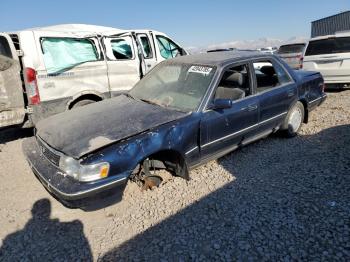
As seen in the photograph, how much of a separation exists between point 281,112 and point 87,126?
312 cm

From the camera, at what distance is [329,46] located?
8516mm

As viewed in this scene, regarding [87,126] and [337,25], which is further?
[337,25]

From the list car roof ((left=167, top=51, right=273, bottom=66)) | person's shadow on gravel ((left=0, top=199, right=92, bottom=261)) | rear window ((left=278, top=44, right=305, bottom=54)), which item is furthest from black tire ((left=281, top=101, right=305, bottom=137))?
rear window ((left=278, top=44, right=305, bottom=54))

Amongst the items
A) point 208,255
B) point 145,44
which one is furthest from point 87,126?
point 145,44

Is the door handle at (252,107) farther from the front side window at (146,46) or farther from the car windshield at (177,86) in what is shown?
the front side window at (146,46)

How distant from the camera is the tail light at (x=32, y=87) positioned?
5105 millimetres

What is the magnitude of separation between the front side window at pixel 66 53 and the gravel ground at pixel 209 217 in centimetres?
204

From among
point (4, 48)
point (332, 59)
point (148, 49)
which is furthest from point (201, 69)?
point (332, 59)

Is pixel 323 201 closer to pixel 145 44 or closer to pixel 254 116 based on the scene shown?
pixel 254 116

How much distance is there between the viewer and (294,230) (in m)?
2.91

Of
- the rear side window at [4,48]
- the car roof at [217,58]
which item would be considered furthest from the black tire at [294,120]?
the rear side window at [4,48]

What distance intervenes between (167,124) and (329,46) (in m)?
7.17

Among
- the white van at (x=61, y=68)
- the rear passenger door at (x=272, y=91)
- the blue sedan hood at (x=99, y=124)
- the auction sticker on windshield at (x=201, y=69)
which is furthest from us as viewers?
the white van at (x=61, y=68)

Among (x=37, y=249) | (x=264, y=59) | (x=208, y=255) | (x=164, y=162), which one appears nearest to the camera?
(x=208, y=255)
